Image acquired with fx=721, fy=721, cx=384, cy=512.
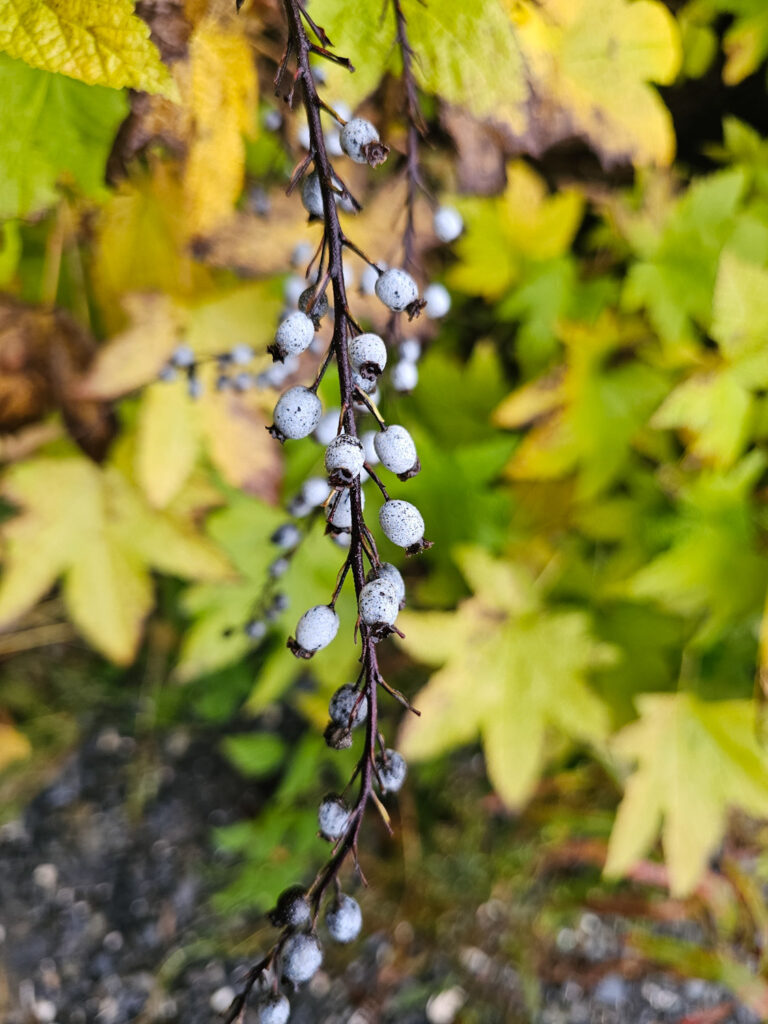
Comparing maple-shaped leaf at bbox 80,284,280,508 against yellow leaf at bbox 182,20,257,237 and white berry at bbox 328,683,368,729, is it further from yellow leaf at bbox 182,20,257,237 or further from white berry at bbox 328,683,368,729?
white berry at bbox 328,683,368,729

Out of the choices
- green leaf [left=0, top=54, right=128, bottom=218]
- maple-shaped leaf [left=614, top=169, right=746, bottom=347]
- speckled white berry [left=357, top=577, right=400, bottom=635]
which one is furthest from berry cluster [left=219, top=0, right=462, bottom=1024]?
maple-shaped leaf [left=614, top=169, right=746, bottom=347]

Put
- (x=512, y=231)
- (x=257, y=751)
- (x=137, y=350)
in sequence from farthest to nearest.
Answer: (x=257, y=751) < (x=512, y=231) < (x=137, y=350)

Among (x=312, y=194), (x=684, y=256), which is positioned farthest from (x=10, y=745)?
(x=684, y=256)

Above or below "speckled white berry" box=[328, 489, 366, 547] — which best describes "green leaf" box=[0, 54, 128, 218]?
above

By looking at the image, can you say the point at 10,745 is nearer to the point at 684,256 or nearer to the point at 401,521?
the point at 401,521

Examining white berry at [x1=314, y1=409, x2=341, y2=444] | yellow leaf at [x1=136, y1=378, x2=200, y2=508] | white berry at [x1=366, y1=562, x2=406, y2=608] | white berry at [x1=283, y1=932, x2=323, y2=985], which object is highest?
white berry at [x1=366, y1=562, x2=406, y2=608]

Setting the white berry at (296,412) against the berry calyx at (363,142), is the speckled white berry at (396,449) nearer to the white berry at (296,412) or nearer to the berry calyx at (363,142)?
the white berry at (296,412)

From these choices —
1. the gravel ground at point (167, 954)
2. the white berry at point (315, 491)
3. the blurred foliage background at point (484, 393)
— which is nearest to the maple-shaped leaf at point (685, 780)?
the blurred foliage background at point (484, 393)
